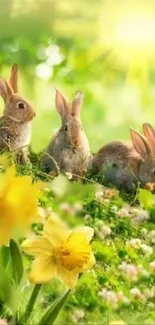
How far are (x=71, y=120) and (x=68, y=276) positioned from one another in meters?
1.38

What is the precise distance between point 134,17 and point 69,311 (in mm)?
1438

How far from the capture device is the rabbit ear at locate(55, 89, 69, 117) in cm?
208

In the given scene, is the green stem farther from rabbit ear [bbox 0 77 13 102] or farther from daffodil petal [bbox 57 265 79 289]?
rabbit ear [bbox 0 77 13 102]

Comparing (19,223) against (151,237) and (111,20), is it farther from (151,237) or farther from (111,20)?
(111,20)

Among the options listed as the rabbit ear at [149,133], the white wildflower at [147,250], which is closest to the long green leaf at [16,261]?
the white wildflower at [147,250]

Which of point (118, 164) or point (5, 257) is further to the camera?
point (118, 164)

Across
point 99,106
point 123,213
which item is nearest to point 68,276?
point 123,213

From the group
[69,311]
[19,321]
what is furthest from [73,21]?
[19,321]

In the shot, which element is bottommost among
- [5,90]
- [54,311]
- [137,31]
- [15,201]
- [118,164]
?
[54,311]

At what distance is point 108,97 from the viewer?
2.56 m

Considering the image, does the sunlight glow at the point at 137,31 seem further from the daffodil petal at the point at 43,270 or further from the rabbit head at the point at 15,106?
the daffodil petal at the point at 43,270

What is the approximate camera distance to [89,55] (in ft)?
8.39

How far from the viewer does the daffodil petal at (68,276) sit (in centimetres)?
70

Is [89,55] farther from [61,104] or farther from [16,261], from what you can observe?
[16,261]
